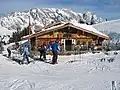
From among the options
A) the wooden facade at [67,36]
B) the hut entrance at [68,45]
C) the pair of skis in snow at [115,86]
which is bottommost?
the pair of skis in snow at [115,86]

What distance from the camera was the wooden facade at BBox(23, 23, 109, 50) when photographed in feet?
124

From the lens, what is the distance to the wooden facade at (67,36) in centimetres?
3766

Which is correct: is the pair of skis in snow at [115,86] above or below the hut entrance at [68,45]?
below

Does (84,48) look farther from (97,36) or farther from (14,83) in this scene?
(14,83)

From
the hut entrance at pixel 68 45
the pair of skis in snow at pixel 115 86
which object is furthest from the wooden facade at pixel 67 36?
the pair of skis in snow at pixel 115 86

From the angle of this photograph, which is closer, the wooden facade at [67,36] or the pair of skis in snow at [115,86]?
the pair of skis in snow at [115,86]

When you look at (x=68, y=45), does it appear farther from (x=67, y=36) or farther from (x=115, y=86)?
(x=115, y=86)

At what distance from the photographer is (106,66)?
64.0 ft

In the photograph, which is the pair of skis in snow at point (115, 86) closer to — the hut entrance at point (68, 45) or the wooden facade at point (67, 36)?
the wooden facade at point (67, 36)

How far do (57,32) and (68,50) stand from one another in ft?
7.81

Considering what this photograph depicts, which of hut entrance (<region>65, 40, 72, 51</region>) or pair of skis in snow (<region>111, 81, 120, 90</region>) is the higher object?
hut entrance (<region>65, 40, 72, 51</region>)

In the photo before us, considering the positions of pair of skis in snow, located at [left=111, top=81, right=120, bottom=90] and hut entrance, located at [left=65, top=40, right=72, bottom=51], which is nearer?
pair of skis in snow, located at [left=111, top=81, right=120, bottom=90]

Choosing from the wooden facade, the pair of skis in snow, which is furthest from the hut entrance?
the pair of skis in snow

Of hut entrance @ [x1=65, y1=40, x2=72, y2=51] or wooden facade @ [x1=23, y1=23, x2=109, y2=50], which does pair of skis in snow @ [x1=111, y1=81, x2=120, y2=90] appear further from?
hut entrance @ [x1=65, y1=40, x2=72, y2=51]
